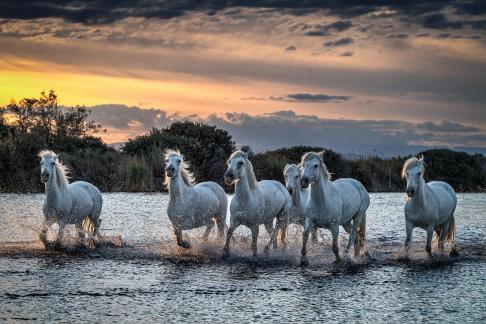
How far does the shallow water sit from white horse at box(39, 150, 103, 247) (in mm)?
625

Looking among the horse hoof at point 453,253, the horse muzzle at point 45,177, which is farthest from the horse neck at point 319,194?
the horse muzzle at point 45,177

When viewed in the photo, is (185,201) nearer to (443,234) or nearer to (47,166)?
(47,166)

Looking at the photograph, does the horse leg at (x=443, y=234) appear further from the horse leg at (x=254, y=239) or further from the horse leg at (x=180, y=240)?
the horse leg at (x=180, y=240)

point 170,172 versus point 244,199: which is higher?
point 170,172

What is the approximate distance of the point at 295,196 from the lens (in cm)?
1491

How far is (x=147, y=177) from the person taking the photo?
2780cm

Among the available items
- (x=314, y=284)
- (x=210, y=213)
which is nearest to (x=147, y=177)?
(x=210, y=213)

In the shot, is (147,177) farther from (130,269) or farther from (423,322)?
(423,322)

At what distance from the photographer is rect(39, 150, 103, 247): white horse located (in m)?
13.7

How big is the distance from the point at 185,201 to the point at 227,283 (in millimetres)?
3260

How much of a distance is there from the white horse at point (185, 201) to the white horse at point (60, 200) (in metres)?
1.77

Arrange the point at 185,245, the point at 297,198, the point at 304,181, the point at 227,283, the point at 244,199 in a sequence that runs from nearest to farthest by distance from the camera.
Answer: the point at 227,283
the point at 304,181
the point at 244,199
the point at 185,245
the point at 297,198

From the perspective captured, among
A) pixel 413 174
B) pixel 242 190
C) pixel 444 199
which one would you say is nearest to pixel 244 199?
pixel 242 190

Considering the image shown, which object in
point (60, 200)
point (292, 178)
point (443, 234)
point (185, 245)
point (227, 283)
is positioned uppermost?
point (292, 178)
